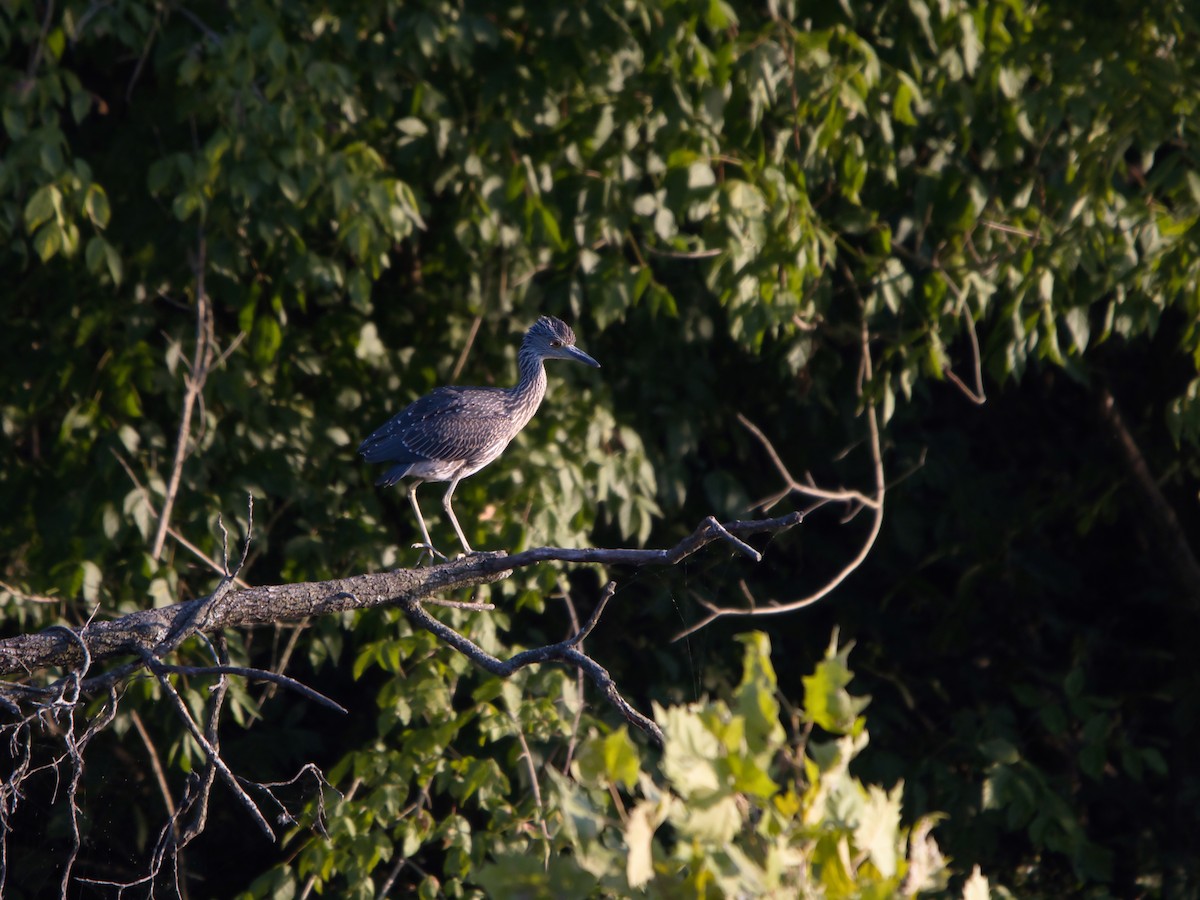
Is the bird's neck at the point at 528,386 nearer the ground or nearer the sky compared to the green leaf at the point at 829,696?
nearer the ground

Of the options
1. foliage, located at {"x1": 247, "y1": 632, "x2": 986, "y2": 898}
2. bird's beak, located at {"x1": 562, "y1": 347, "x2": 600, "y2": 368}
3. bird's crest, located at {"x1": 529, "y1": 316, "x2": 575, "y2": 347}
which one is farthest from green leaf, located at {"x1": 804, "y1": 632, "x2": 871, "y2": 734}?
bird's crest, located at {"x1": 529, "y1": 316, "x2": 575, "y2": 347}

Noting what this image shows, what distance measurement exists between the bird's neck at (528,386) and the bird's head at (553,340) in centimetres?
3

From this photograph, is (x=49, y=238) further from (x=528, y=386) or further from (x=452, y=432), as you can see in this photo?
(x=528, y=386)

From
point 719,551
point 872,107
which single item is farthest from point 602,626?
point 872,107

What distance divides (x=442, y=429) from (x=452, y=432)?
0.04m

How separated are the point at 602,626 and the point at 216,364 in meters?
2.00

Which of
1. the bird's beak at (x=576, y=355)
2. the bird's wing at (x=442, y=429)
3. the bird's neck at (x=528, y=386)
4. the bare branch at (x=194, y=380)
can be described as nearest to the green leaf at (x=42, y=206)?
the bare branch at (x=194, y=380)

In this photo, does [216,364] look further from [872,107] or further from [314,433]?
[872,107]

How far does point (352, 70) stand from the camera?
15.3 feet

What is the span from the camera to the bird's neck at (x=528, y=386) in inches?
189

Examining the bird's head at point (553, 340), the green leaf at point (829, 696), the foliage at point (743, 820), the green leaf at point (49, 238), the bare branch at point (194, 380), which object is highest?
the green leaf at point (829, 696)

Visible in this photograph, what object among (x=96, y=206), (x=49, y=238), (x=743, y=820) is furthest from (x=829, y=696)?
(x=96, y=206)

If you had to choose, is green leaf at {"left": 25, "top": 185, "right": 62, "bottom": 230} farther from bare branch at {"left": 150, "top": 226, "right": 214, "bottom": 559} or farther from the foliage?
the foliage

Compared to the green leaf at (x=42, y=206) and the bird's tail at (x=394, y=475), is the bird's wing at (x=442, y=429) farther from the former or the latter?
the green leaf at (x=42, y=206)
